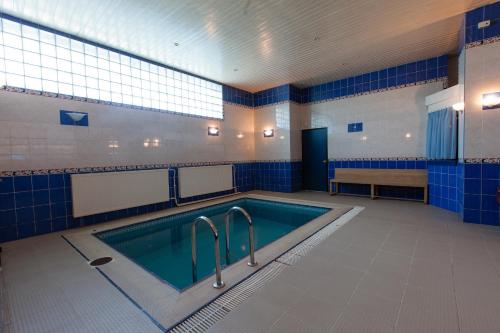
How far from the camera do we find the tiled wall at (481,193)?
335 cm

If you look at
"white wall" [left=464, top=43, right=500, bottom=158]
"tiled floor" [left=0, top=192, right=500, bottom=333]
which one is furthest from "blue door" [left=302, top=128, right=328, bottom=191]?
"tiled floor" [left=0, top=192, right=500, bottom=333]

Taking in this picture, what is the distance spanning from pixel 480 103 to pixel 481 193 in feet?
4.48

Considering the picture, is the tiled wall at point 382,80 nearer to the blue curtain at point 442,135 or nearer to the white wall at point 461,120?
the blue curtain at point 442,135

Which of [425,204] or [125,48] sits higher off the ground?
[125,48]

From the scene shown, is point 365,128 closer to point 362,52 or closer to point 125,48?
point 362,52

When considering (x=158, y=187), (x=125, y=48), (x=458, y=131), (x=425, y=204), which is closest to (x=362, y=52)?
(x=458, y=131)

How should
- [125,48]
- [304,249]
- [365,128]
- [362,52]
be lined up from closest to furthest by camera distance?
[304,249] < [125,48] < [362,52] < [365,128]

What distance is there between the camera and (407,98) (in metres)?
5.25

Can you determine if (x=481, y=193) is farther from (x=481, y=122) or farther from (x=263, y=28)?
(x=263, y=28)

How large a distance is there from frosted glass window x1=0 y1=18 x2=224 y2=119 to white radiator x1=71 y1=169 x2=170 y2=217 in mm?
1430

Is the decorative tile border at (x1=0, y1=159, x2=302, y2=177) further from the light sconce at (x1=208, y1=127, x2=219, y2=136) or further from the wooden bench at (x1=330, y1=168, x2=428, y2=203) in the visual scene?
the wooden bench at (x1=330, y1=168, x2=428, y2=203)

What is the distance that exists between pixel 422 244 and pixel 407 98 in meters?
3.91

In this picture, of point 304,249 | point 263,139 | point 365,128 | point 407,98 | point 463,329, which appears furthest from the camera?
point 263,139

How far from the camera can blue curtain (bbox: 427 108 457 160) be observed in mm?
4070
